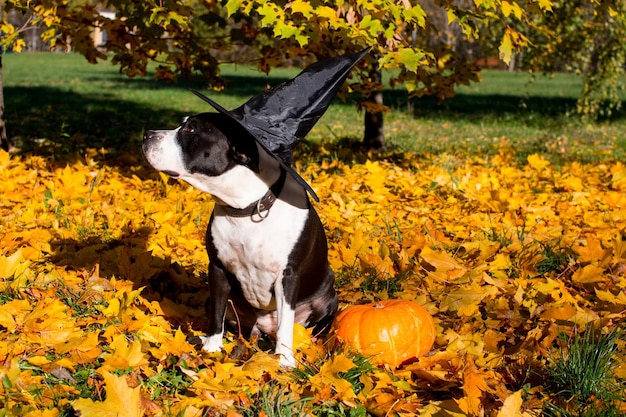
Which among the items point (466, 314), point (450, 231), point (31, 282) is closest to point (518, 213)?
point (450, 231)

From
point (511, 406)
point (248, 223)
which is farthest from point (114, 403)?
point (511, 406)

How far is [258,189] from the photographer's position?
7.68ft

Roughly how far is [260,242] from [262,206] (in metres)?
0.13

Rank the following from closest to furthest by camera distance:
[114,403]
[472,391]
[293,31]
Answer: [114,403] < [472,391] < [293,31]

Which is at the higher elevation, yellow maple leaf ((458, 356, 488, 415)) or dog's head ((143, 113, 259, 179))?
dog's head ((143, 113, 259, 179))

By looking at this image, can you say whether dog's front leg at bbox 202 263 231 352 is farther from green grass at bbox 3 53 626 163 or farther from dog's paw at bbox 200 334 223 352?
green grass at bbox 3 53 626 163

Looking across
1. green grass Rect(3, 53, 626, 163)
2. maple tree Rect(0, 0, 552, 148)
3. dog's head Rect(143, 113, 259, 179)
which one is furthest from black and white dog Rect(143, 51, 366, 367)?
green grass Rect(3, 53, 626, 163)

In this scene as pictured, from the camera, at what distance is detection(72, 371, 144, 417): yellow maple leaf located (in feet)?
6.38

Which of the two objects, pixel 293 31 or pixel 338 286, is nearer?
pixel 338 286

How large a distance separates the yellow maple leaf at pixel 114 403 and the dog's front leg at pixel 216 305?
1.93 feet

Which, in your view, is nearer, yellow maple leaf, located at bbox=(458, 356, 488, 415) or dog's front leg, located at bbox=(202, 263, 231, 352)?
yellow maple leaf, located at bbox=(458, 356, 488, 415)

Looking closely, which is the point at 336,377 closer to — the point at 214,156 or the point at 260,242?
the point at 260,242

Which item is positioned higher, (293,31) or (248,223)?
(293,31)

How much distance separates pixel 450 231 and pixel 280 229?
201cm
